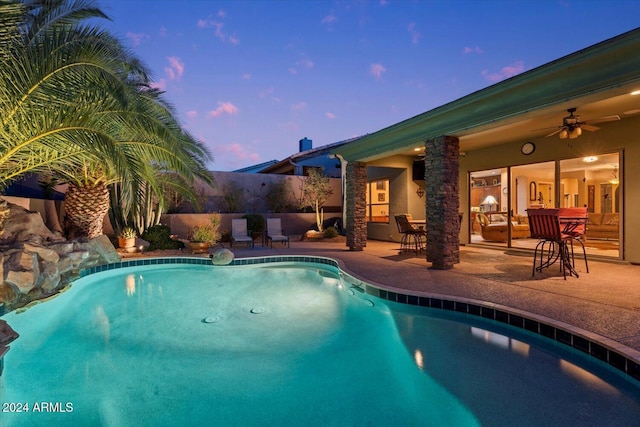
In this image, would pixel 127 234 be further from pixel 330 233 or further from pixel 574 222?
pixel 574 222

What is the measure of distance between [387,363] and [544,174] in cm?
1093

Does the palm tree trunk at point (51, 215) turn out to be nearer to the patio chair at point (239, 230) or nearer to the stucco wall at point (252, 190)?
the patio chair at point (239, 230)

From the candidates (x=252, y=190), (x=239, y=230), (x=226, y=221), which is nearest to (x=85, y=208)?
(x=239, y=230)

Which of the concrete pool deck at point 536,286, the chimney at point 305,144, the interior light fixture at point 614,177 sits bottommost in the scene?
the concrete pool deck at point 536,286

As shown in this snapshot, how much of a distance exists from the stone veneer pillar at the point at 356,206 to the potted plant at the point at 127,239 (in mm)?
6737

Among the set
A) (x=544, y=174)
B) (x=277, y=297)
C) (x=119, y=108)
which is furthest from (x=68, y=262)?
(x=544, y=174)

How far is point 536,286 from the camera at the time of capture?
215 inches

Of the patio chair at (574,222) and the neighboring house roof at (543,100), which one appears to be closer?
the neighboring house roof at (543,100)

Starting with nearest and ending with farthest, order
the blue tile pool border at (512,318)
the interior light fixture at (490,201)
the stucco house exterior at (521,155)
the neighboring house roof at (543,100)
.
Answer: the blue tile pool border at (512,318) < the neighboring house roof at (543,100) < the stucco house exterior at (521,155) < the interior light fixture at (490,201)

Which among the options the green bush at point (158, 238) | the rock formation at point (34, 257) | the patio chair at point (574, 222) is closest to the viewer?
the rock formation at point (34, 257)

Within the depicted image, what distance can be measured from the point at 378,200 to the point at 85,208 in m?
10.2

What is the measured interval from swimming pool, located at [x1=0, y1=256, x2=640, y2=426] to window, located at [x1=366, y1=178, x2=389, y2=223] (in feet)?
27.0

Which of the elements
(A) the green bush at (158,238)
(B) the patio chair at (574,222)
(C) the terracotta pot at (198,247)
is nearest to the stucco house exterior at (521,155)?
(B) the patio chair at (574,222)

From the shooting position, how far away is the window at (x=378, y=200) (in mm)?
13695
